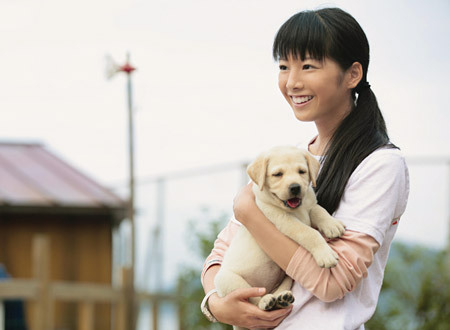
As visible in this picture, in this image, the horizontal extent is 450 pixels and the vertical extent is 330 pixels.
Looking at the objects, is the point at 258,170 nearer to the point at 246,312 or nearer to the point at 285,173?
the point at 285,173

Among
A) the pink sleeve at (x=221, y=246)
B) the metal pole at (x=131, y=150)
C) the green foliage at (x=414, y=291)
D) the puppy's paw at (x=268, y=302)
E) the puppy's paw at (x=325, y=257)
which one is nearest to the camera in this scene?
the puppy's paw at (x=325, y=257)

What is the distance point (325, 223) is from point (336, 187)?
123mm

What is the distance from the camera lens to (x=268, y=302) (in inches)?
76.6

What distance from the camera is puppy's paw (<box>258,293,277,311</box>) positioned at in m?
1.94

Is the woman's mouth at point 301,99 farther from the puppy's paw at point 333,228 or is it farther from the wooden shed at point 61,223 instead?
the wooden shed at point 61,223

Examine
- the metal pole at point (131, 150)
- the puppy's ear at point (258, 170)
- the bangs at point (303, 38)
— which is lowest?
the metal pole at point (131, 150)

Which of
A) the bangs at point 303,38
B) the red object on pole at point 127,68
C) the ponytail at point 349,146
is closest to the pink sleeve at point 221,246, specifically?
the ponytail at point 349,146

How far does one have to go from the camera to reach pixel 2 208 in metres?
9.83

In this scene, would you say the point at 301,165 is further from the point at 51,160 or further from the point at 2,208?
the point at 51,160

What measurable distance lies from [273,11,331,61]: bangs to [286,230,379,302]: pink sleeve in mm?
563

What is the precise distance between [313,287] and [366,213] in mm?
259

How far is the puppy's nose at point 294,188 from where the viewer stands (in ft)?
6.35

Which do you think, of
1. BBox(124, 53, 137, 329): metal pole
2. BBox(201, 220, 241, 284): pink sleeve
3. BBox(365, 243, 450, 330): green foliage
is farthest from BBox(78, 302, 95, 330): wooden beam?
BBox(201, 220, 241, 284): pink sleeve

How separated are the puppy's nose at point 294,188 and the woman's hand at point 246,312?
0.30 metres
